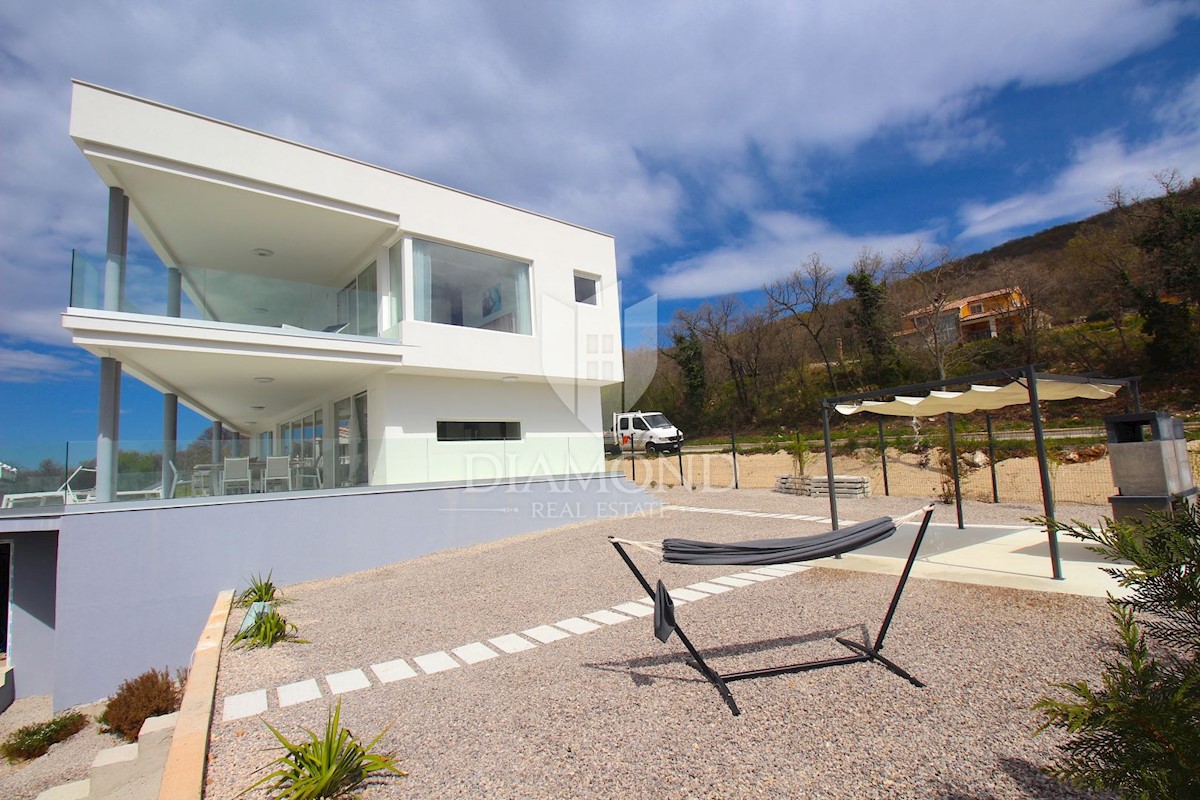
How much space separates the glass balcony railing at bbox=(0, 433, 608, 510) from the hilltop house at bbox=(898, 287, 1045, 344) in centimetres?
1991

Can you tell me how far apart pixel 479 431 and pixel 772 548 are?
9569mm

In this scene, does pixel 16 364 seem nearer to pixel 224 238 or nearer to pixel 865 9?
pixel 224 238

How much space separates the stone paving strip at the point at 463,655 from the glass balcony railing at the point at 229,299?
723 cm

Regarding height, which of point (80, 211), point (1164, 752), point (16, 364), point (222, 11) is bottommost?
point (1164, 752)

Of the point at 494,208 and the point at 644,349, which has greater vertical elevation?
the point at 494,208

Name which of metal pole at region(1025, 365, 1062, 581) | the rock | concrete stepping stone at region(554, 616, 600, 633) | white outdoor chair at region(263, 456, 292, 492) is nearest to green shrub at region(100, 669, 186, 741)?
Result: white outdoor chair at region(263, 456, 292, 492)

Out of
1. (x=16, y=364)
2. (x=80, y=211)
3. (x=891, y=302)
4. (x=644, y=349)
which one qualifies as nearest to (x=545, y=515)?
(x=644, y=349)

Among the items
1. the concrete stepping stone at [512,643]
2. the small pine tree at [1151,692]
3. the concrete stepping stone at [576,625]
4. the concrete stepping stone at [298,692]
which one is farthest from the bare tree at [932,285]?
the small pine tree at [1151,692]

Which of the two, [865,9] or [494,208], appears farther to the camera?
[494,208]

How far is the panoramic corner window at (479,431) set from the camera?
40.0ft

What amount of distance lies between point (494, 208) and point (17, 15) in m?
8.15

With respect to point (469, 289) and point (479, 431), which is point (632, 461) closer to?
point (479, 431)

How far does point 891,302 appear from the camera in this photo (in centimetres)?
2744

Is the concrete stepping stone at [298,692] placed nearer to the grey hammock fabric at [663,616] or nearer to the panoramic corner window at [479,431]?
the grey hammock fabric at [663,616]
